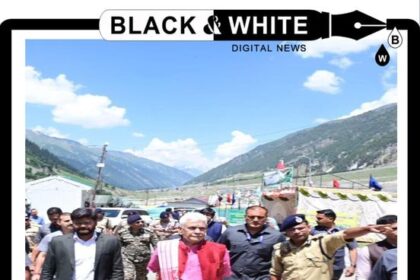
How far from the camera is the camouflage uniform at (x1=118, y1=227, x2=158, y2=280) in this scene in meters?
8.16

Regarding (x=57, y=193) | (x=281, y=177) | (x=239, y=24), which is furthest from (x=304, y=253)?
(x=57, y=193)

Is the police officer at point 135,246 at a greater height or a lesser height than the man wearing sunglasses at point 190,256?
lesser

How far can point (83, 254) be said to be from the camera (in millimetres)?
5344

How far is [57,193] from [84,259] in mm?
39724

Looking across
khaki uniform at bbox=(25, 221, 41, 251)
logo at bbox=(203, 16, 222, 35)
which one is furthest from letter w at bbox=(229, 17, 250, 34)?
khaki uniform at bbox=(25, 221, 41, 251)

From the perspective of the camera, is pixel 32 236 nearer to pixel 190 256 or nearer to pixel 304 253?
pixel 190 256

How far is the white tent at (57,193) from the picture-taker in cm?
4349

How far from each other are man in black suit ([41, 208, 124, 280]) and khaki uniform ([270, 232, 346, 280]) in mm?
1514

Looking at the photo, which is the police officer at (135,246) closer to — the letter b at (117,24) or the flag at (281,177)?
the letter b at (117,24)

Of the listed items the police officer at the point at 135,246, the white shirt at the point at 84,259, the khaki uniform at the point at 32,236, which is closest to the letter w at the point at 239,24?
the white shirt at the point at 84,259

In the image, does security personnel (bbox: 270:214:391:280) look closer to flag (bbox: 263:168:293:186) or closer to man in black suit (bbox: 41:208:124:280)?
man in black suit (bbox: 41:208:124:280)

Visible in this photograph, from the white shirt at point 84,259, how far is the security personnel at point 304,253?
1.65 metres
